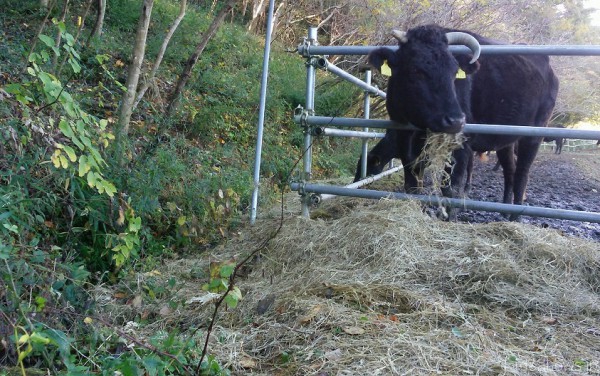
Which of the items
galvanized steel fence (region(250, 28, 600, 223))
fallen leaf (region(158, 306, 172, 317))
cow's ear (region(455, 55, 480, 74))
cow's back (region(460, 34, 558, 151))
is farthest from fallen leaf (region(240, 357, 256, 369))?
cow's back (region(460, 34, 558, 151))

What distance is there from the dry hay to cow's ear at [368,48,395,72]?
1.46 metres

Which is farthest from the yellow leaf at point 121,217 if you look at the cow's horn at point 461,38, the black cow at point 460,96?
the cow's horn at point 461,38

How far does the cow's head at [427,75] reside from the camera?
481 centimetres

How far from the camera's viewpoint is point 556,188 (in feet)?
31.6

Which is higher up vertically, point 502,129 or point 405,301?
point 502,129

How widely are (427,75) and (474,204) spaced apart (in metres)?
1.24

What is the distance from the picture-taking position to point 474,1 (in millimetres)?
11945

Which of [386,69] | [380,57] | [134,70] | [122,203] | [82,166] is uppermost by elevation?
[380,57]

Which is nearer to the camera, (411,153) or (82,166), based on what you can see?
(82,166)

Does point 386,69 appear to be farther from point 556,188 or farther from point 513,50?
point 556,188

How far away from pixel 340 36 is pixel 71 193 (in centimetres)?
1240

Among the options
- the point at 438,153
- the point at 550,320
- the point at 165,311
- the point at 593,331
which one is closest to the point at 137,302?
the point at 165,311

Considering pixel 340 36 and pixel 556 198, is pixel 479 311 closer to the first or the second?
pixel 556 198

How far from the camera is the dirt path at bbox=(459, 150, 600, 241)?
6.08 meters
